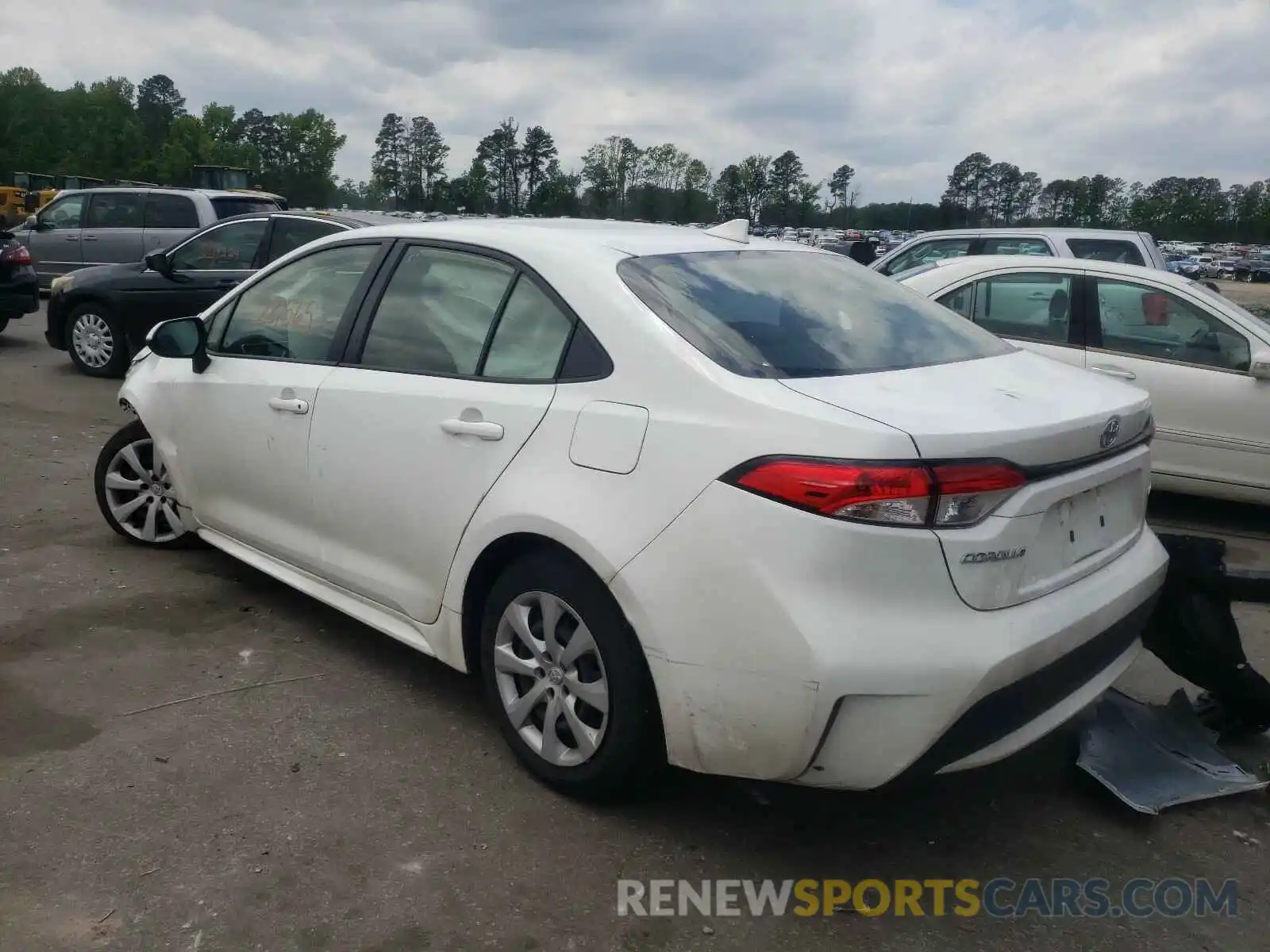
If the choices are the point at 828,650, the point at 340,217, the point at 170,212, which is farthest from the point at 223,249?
the point at 828,650

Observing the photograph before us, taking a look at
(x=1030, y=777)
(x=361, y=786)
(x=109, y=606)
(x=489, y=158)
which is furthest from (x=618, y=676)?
(x=489, y=158)

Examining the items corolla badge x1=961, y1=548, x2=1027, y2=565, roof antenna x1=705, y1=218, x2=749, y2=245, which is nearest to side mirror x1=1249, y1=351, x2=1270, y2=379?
roof antenna x1=705, y1=218, x2=749, y2=245

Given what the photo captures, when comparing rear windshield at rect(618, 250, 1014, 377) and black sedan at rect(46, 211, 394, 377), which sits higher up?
rear windshield at rect(618, 250, 1014, 377)

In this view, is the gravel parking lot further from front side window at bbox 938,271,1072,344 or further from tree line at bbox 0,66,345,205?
tree line at bbox 0,66,345,205

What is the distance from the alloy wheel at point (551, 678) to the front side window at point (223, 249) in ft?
25.8

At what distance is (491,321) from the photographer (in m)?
3.39

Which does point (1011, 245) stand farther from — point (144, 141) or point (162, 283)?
point (144, 141)

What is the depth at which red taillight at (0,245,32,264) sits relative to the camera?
1201 centimetres

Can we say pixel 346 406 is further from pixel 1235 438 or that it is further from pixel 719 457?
pixel 1235 438

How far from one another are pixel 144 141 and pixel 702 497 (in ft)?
321

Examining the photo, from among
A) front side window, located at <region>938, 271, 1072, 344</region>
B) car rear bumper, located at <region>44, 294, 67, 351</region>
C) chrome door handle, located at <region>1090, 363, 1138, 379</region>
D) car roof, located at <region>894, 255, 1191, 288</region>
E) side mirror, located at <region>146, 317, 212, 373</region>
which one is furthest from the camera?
car rear bumper, located at <region>44, 294, 67, 351</region>

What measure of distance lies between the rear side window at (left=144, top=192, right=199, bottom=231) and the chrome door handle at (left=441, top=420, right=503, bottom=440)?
461 inches

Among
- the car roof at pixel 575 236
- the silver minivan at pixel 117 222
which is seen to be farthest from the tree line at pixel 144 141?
the car roof at pixel 575 236

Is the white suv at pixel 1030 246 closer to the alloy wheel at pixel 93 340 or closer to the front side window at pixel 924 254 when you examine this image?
the front side window at pixel 924 254
